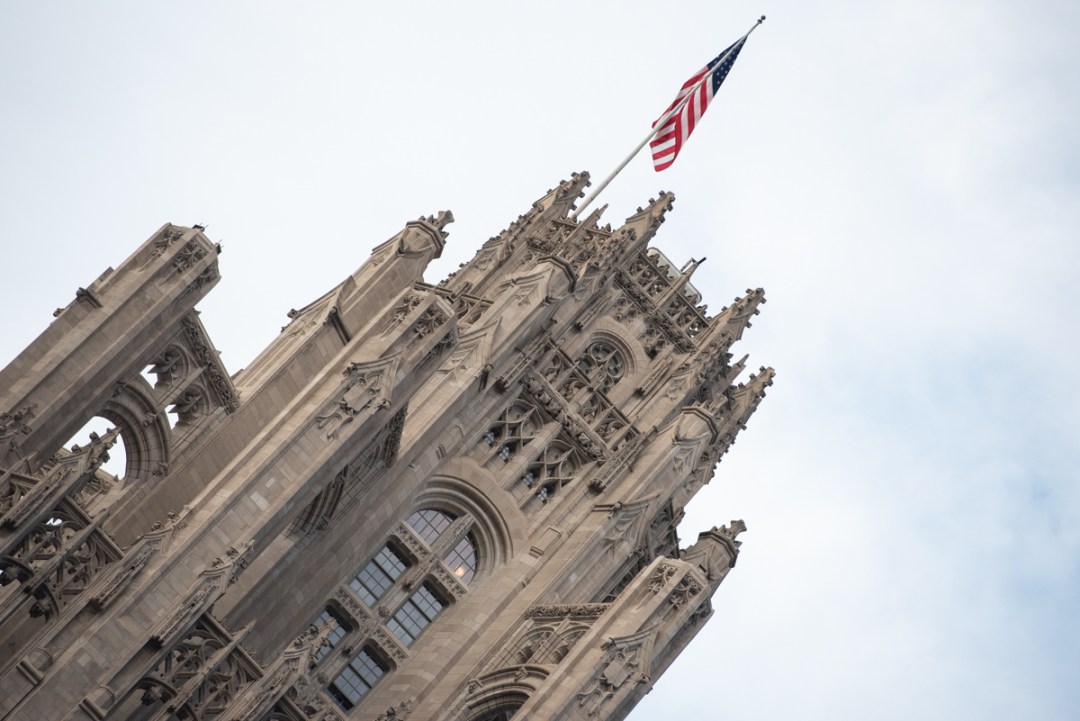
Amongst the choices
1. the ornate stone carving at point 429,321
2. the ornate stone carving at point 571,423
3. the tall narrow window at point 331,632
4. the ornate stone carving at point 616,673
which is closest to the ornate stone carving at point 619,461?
the ornate stone carving at point 571,423

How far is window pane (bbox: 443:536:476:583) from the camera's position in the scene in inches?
1770

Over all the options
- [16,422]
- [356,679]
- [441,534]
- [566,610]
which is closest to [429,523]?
[441,534]

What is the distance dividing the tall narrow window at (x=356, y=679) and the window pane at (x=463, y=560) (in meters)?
3.43

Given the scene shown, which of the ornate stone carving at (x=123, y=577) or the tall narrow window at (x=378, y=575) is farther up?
the tall narrow window at (x=378, y=575)

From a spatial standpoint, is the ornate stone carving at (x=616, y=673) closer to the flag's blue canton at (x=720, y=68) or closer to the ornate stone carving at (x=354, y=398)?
the ornate stone carving at (x=354, y=398)

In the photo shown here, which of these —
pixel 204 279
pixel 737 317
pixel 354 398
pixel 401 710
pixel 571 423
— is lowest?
pixel 401 710

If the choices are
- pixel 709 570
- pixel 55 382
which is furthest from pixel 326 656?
pixel 55 382

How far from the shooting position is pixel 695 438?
4872 cm

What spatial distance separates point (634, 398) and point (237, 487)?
20.7 meters

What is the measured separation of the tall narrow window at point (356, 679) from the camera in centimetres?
4203

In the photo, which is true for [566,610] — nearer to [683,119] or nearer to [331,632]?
[331,632]

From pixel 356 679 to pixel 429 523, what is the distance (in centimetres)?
486

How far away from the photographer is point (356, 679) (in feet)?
139

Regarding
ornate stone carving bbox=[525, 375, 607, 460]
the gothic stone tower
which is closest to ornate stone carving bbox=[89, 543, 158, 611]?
the gothic stone tower
